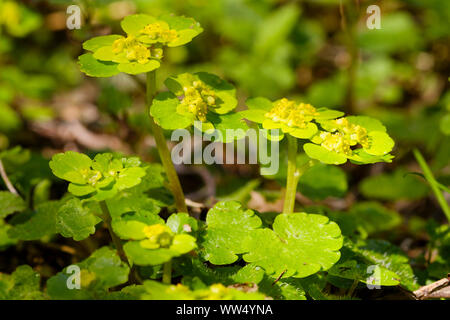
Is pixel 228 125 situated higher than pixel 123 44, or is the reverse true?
pixel 123 44

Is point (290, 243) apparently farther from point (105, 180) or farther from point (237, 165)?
point (237, 165)

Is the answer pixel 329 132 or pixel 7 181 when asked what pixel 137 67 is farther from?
pixel 7 181

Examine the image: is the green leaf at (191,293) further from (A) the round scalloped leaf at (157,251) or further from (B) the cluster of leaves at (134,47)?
(B) the cluster of leaves at (134,47)

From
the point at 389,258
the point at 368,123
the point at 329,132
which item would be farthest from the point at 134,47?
the point at 389,258

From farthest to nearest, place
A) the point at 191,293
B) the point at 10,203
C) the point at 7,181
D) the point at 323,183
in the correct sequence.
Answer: the point at 323,183
the point at 7,181
the point at 10,203
the point at 191,293
